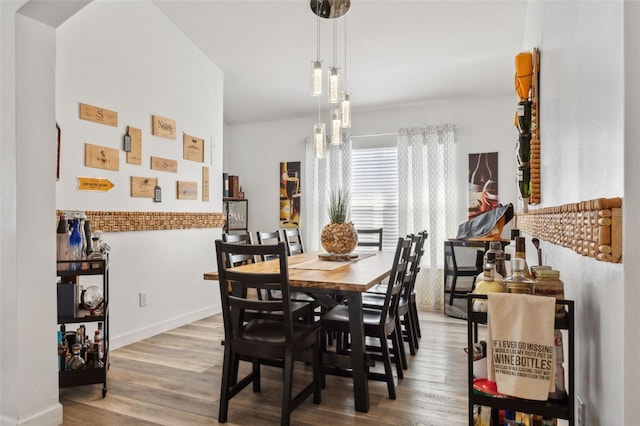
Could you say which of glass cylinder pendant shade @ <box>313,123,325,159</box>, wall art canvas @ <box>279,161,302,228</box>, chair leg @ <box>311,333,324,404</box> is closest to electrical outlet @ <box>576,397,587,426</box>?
chair leg @ <box>311,333,324,404</box>

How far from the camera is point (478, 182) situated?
4617 mm

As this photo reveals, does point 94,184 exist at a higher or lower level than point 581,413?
higher

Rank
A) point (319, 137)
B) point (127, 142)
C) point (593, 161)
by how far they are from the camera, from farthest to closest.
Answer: point (127, 142), point (319, 137), point (593, 161)

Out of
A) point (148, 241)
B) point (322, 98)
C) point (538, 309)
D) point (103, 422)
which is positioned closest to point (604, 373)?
point (538, 309)

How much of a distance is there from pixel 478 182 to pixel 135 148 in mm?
3578

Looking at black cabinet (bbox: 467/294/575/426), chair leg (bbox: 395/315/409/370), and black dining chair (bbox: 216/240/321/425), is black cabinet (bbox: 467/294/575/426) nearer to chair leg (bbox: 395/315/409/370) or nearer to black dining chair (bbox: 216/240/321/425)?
black dining chair (bbox: 216/240/321/425)

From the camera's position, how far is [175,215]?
3.84 meters

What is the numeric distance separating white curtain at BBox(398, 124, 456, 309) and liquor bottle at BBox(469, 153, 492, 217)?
0.21m

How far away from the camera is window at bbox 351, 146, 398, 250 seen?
5.10 meters

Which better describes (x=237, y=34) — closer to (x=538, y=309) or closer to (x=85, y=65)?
(x=85, y=65)

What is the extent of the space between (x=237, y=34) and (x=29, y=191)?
2486mm

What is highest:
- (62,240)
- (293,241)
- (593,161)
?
(593,161)

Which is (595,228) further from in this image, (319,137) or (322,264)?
(319,137)

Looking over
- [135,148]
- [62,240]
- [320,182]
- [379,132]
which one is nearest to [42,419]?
[62,240]
